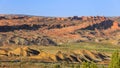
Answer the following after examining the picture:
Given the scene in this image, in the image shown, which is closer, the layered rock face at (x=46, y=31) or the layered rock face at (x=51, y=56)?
the layered rock face at (x=51, y=56)

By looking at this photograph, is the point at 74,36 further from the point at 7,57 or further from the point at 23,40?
the point at 7,57

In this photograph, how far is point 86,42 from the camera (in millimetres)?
167625

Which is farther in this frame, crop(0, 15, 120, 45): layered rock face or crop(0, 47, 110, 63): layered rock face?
crop(0, 15, 120, 45): layered rock face

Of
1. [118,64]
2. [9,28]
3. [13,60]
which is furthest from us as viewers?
[9,28]

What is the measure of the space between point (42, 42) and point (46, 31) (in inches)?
1174

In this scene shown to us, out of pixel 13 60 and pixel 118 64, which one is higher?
pixel 118 64

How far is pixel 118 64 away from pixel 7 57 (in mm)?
80812

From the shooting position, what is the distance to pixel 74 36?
180m

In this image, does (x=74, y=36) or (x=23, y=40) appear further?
(x=74, y=36)

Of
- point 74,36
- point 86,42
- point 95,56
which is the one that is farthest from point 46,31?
point 95,56

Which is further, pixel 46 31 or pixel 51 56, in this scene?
pixel 46 31

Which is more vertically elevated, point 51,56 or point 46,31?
point 51,56

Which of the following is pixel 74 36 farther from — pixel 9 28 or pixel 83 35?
pixel 9 28

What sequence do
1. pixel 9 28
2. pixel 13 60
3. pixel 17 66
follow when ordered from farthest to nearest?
pixel 9 28 < pixel 13 60 < pixel 17 66
